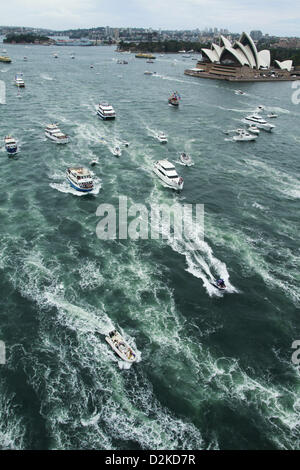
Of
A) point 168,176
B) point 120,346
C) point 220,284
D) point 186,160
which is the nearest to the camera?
point 120,346

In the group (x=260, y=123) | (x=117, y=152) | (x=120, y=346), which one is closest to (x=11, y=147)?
(x=117, y=152)

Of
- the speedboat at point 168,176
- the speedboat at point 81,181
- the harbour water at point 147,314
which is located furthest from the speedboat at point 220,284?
the speedboat at point 81,181

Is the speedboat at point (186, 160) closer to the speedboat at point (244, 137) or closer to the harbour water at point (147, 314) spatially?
the harbour water at point (147, 314)

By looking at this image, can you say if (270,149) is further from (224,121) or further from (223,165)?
(224,121)

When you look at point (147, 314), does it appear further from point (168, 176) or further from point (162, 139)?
point (162, 139)

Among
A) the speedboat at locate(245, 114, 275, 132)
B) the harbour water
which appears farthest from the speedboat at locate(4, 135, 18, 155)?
the speedboat at locate(245, 114, 275, 132)

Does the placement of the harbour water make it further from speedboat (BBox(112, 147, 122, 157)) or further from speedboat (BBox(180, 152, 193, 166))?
speedboat (BBox(180, 152, 193, 166))
